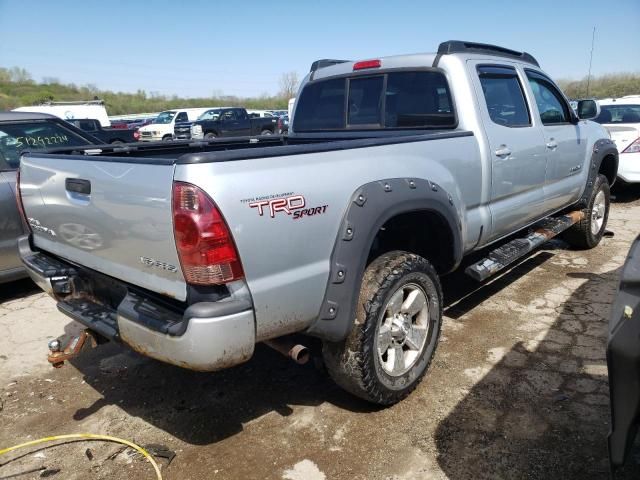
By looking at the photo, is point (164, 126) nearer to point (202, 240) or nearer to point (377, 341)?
point (377, 341)

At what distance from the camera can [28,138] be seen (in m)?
5.12

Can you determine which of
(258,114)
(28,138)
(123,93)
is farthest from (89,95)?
(28,138)

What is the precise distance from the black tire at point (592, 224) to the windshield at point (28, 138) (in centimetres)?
552

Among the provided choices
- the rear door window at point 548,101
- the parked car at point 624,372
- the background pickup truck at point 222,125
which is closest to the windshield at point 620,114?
the rear door window at point 548,101

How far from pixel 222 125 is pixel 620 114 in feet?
57.5

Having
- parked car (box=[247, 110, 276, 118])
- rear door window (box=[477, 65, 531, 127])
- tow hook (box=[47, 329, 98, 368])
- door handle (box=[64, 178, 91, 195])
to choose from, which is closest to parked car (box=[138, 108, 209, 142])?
parked car (box=[247, 110, 276, 118])

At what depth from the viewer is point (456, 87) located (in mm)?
3525

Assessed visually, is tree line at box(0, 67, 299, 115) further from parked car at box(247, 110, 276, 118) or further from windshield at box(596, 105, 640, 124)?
windshield at box(596, 105, 640, 124)

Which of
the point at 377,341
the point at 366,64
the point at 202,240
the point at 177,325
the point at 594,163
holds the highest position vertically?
the point at 366,64

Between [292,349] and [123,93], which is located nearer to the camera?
[292,349]

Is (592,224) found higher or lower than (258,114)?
lower

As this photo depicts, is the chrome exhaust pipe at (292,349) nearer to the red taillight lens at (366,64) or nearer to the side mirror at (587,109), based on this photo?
the red taillight lens at (366,64)

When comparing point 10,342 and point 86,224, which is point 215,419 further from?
point 10,342

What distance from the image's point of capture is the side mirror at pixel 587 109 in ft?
16.7
